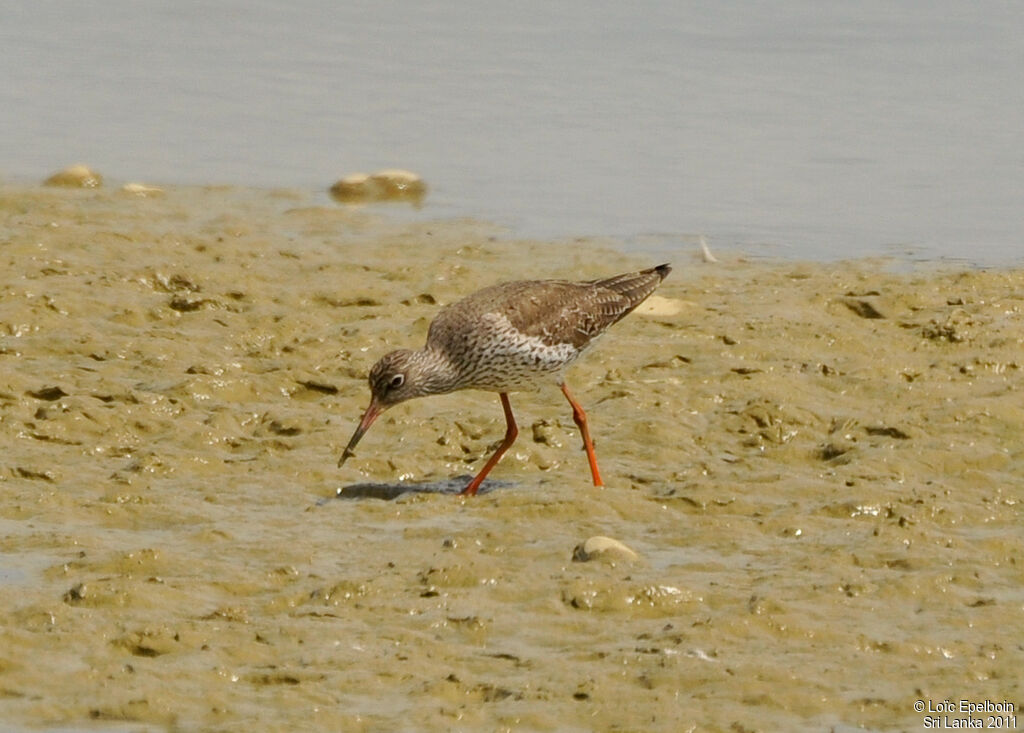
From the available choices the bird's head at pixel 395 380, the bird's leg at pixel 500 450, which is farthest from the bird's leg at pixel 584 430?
the bird's head at pixel 395 380

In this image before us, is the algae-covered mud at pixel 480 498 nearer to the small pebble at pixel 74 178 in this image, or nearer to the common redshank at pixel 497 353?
the common redshank at pixel 497 353

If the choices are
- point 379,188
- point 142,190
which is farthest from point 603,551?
point 142,190

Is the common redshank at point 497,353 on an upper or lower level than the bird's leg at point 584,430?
upper

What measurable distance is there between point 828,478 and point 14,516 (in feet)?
13.6

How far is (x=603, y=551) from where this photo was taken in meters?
7.82

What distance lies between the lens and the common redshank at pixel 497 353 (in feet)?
30.8

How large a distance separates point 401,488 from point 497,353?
36.5 inches

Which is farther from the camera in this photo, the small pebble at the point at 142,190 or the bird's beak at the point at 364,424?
the small pebble at the point at 142,190

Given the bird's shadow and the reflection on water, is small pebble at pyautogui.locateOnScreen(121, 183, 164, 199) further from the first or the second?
the bird's shadow

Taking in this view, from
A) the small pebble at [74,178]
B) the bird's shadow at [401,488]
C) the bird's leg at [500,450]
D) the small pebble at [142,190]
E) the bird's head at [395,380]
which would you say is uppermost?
the bird's head at [395,380]

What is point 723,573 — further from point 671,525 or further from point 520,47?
point 520,47

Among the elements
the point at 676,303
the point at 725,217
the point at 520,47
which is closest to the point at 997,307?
the point at 676,303

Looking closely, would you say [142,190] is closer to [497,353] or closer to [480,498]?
[497,353]

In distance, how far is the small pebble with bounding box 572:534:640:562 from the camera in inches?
308
